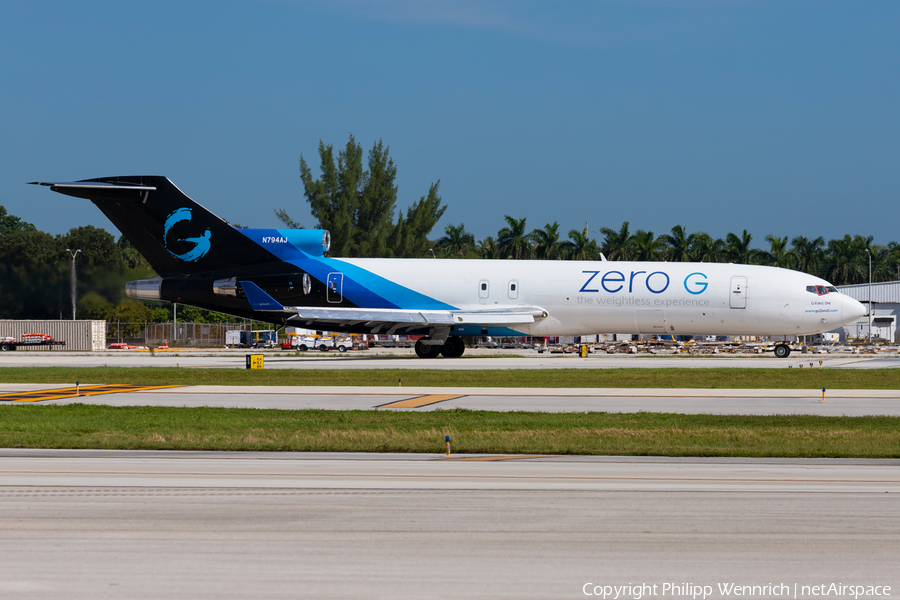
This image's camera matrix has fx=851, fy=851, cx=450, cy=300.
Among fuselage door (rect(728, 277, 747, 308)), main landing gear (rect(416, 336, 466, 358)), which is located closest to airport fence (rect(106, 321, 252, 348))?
main landing gear (rect(416, 336, 466, 358))

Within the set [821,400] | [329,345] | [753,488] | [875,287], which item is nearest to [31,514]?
[753,488]

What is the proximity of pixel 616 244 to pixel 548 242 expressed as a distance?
906 cm

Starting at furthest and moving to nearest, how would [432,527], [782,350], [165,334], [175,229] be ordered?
[165,334] → [782,350] → [175,229] → [432,527]

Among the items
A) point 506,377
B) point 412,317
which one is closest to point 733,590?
point 506,377

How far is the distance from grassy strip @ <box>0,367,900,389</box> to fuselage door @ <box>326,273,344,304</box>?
7874 mm

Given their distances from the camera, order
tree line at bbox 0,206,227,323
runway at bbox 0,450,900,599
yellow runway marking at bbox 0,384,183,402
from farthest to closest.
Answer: tree line at bbox 0,206,227,323 → yellow runway marking at bbox 0,384,183,402 → runway at bbox 0,450,900,599

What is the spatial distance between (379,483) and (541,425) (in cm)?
668

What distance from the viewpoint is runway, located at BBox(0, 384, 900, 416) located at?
20344mm

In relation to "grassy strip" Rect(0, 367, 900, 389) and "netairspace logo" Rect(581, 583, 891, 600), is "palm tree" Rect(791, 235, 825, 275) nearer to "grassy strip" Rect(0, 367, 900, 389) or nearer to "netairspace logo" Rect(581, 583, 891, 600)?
"grassy strip" Rect(0, 367, 900, 389)

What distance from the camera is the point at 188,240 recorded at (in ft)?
136

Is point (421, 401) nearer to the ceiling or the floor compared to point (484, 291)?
nearer to the floor

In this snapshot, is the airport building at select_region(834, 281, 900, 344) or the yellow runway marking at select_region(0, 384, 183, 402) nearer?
the yellow runway marking at select_region(0, 384, 183, 402)

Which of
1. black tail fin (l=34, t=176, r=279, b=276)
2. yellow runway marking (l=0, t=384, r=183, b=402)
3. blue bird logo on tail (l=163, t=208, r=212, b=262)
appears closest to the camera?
yellow runway marking (l=0, t=384, r=183, b=402)

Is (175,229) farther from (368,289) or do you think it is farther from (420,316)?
(420,316)
